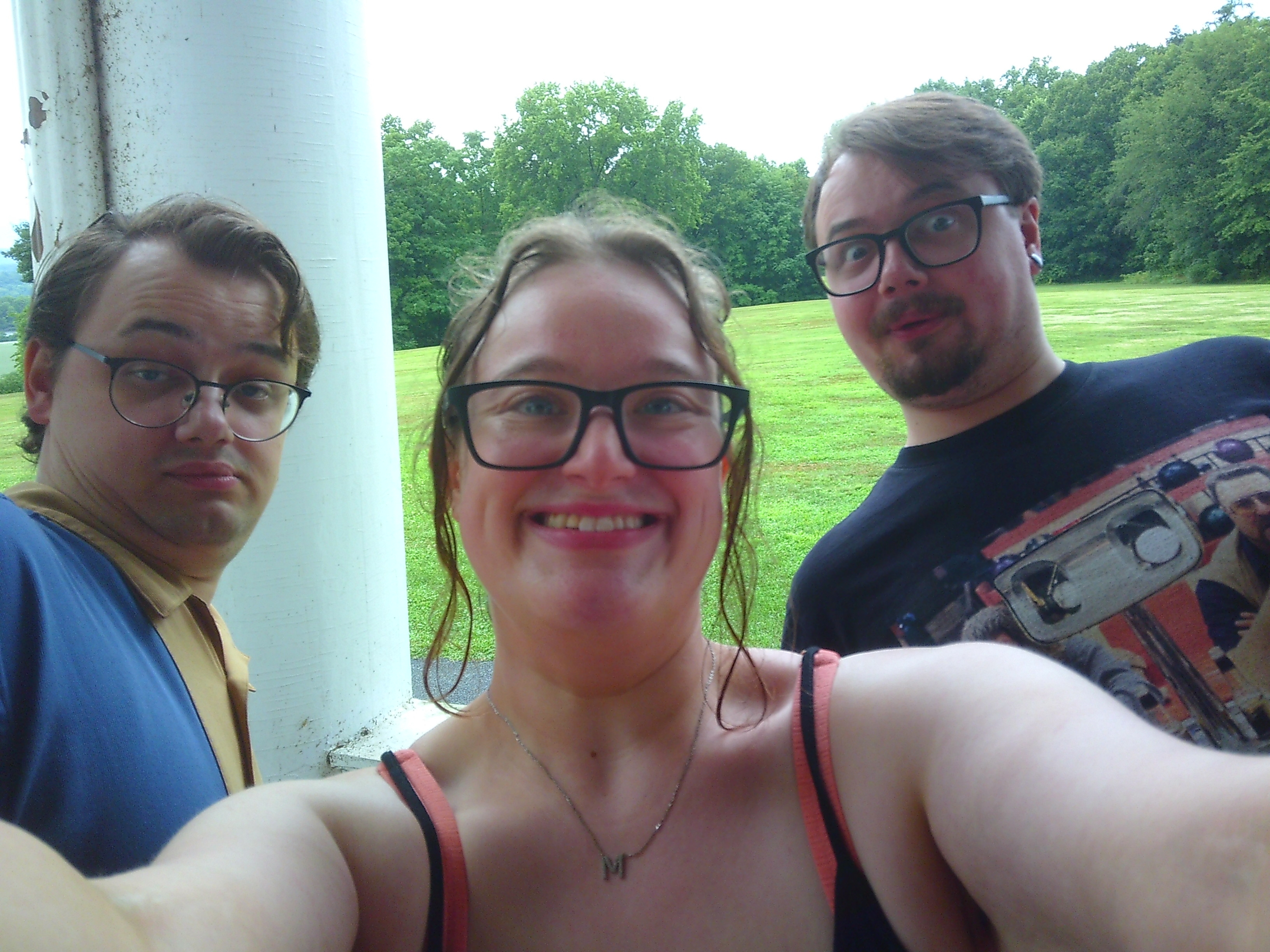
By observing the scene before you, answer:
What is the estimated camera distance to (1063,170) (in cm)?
273

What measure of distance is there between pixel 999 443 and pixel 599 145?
76.3 inches

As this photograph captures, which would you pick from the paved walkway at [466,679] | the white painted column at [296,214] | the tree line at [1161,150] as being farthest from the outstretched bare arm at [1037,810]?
the paved walkway at [466,679]

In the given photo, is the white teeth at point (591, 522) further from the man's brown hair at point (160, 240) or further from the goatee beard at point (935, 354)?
the goatee beard at point (935, 354)

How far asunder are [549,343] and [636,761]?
0.56 m

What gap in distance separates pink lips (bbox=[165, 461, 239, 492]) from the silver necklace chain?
63 centimetres

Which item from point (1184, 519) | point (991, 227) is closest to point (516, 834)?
point (1184, 519)

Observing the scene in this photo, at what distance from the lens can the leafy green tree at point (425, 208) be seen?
8.99 feet

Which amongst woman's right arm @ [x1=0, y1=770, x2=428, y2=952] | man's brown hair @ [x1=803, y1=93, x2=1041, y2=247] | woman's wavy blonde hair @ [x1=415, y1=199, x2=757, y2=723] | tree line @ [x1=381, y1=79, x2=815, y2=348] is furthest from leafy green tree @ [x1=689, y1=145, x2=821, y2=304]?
woman's right arm @ [x1=0, y1=770, x2=428, y2=952]

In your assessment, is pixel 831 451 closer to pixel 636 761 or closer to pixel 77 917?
pixel 636 761

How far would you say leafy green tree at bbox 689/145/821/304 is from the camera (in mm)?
2453

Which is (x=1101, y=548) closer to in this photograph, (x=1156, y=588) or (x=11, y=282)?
(x=1156, y=588)

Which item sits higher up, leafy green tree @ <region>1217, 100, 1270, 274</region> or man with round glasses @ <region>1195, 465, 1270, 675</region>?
leafy green tree @ <region>1217, 100, 1270, 274</region>

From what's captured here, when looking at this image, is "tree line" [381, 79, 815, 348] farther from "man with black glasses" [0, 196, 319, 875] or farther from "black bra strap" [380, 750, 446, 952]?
"black bra strap" [380, 750, 446, 952]

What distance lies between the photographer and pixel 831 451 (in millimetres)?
4039
